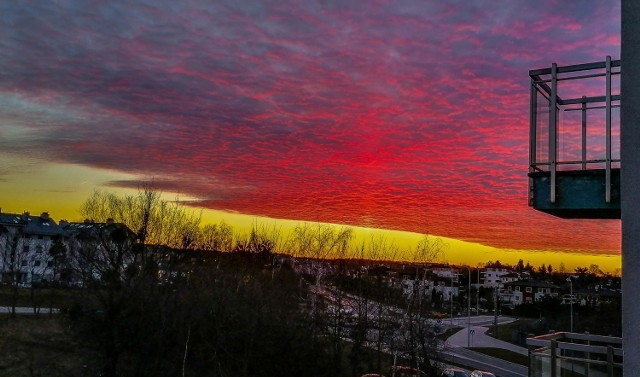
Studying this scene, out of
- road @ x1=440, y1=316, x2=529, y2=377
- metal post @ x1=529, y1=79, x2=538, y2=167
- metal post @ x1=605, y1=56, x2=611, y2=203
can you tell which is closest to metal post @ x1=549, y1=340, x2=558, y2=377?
metal post @ x1=605, y1=56, x2=611, y2=203

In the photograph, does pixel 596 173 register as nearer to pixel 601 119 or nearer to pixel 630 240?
pixel 601 119

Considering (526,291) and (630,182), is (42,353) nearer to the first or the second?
(630,182)

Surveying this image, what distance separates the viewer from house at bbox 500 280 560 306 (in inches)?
3300

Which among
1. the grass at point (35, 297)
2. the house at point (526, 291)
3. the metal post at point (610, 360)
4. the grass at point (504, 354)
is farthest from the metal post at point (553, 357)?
the house at point (526, 291)

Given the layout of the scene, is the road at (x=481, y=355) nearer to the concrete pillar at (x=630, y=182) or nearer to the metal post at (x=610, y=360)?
the metal post at (x=610, y=360)

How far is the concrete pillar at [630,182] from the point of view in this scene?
304cm

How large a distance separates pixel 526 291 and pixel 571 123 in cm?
9066

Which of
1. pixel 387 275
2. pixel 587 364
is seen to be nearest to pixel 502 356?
pixel 387 275

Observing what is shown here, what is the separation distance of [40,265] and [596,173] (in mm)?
62085

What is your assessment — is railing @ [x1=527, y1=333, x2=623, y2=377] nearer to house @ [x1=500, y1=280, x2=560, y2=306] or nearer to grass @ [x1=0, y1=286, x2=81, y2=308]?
grass @ [x1=0, y1=286, x2=81, y2=308]

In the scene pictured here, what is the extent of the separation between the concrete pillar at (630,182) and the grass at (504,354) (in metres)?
35.6

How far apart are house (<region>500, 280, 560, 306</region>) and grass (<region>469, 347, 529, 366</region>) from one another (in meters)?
45.2

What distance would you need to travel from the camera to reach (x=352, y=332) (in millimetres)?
26219

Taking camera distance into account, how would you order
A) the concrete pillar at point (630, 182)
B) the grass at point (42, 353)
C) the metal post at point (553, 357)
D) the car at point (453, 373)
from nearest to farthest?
the concrete pillar at point (630, 182) → the metal post at point (553, 357) → the grass at point (42, 353) → the car at point (453, 373)
